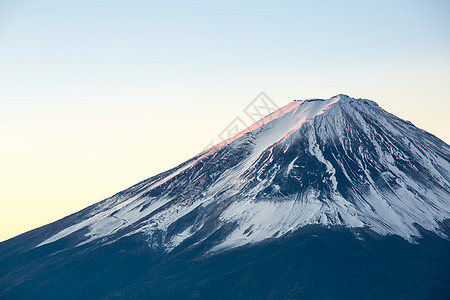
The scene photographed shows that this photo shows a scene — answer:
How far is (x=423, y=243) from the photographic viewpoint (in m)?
192

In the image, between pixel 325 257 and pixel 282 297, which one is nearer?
pixel 282 297

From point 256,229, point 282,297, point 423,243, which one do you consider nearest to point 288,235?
point 256,229

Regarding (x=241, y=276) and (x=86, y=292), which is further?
(x=86, y=292)

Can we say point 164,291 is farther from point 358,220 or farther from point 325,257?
point 358,220

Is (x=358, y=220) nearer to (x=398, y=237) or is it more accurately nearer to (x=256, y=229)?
(x=398, y=237)

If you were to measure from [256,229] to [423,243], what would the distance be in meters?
41.2

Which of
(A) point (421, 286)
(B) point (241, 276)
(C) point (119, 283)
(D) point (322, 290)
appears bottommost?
(A) point (421, 286)

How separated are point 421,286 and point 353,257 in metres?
18.1

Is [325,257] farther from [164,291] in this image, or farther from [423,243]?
[164,291]

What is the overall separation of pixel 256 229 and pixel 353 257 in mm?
25767

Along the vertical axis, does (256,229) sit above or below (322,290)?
above

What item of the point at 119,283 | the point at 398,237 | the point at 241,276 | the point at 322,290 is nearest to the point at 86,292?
the point at 119,283

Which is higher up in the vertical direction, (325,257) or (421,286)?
(325,257)

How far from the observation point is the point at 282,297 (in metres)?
176
